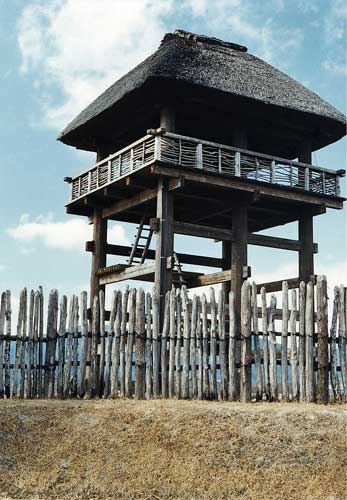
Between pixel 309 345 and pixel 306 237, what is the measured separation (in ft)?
24.3

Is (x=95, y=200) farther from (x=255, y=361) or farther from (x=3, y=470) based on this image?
(x=3, y=470)

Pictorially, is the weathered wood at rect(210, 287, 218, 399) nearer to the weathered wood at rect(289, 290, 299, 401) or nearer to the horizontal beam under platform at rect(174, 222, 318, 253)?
the weathered wood at rect(289, 290, 299, 401)

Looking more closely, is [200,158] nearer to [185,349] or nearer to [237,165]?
[237,165]

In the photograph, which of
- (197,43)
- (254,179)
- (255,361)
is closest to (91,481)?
(255,361)

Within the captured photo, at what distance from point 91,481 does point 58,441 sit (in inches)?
56.9

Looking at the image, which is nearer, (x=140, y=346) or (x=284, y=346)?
(x=284, y=346)

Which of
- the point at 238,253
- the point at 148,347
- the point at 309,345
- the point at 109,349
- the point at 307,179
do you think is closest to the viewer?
the point at 309,345

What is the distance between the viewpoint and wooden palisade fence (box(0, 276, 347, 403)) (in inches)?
551

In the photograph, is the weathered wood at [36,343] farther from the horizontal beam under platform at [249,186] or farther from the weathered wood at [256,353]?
the weathered wood at [256,353]

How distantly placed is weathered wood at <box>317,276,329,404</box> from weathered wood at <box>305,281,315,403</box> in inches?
6.9

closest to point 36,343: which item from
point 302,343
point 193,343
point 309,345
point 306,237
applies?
point 193,343

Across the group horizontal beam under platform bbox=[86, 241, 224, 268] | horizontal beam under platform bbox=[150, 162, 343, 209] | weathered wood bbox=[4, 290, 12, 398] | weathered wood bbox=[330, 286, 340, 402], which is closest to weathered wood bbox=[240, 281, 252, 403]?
weathered wood bbox=[330, 286, 340, 402]

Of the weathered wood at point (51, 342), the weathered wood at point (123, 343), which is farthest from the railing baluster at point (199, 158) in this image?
the weathered wood at point (51, 342)

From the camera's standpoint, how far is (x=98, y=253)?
21484mm
